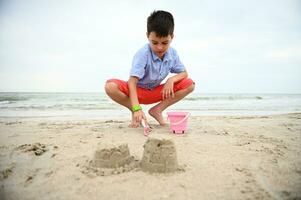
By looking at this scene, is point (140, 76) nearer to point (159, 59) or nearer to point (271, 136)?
point (159, 59)

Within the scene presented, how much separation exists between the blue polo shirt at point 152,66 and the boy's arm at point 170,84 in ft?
0.33

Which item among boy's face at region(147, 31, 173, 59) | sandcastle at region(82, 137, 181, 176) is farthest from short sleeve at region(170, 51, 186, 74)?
sandcastle at region(82, 137, 181, 176)

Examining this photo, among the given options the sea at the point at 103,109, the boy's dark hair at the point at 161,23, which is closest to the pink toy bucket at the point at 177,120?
the boy's dark hair at the point at 161,23

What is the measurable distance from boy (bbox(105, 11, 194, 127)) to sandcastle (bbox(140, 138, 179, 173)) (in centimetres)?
117

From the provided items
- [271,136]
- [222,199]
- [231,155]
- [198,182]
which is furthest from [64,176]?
[271,136]

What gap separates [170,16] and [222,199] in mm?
2433

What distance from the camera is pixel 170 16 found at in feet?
10.9

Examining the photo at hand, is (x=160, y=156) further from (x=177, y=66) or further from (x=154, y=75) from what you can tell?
(x=177, y=66)

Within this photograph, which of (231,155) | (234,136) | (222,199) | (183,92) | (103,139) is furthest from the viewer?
(183,92)

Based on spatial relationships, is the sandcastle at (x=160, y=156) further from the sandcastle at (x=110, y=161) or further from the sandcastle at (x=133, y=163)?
the sandcastle at (x=110, y=161)

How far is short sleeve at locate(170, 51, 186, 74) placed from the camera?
3805mm

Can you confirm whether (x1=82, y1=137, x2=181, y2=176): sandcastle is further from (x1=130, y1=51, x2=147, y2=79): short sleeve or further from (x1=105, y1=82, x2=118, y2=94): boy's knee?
(x1=105, y1=82, x2=118, y2=94): boy's knee

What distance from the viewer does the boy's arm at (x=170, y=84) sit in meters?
3.40

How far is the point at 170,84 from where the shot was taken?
345 cm
